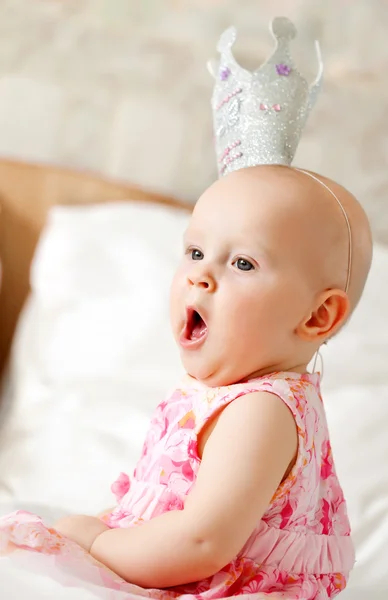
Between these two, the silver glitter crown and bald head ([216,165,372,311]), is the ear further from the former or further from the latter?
the silver glitter crown

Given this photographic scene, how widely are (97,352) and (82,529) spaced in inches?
32.1

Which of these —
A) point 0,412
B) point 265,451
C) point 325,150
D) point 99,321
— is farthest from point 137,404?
point 265,451

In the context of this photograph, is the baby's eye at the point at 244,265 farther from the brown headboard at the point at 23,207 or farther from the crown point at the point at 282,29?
the brown headboard at the point at 23,207

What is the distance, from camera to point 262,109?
1.01 m

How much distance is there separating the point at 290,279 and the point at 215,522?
0.82 ft

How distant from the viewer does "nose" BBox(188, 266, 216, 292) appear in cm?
87

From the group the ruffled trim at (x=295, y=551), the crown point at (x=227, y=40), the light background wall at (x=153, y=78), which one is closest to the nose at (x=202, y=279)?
the ruffled trim at (x=295, y=551)

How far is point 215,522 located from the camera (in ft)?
2.58

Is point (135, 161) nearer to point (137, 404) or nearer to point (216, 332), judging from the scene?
point (137, 404)

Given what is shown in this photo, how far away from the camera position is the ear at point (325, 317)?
2.90 feet

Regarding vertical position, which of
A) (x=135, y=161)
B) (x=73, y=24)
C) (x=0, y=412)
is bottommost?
(x=0, y=412)

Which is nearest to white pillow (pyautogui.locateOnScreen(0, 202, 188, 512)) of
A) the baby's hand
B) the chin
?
the baby's hand

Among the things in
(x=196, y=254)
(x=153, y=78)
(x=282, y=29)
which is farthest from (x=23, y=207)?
(x=196, y=254)

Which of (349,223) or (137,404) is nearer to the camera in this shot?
(349,223)
